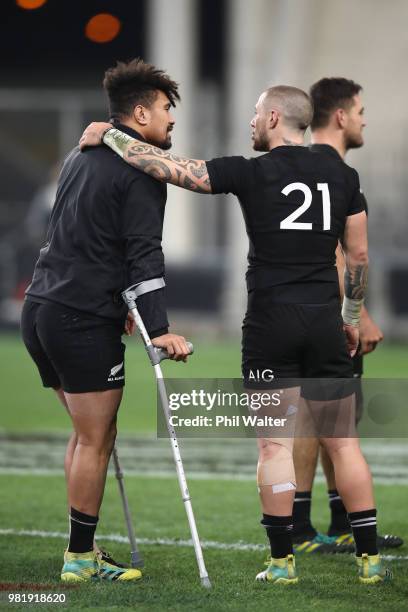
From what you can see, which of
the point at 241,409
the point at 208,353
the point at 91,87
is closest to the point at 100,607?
the point at 241,409

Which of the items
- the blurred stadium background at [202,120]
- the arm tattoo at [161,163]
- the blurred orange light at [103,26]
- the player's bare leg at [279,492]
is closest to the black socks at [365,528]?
the player's bare leg at [279,492]

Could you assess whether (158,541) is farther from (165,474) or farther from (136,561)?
(165,474)

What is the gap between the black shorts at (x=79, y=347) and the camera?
5547 millimetres

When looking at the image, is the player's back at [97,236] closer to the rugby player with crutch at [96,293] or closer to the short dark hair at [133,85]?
the rugby player with crutch at [96,293]

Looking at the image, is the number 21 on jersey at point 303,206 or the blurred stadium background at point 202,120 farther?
the blurred stadium background at point 202,120

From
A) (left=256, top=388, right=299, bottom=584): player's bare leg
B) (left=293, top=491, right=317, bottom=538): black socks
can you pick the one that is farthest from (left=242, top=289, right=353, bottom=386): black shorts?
(left=293, top=491, right=317, bottom=538): black socks

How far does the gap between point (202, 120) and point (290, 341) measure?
17258mm

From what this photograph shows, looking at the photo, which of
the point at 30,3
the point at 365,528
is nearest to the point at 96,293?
the point at 365,528

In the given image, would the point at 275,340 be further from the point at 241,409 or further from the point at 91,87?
the point at 91,87

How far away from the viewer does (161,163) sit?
5508 millimetres

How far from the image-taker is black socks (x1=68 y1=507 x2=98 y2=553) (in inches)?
223

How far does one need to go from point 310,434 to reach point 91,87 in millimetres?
23764

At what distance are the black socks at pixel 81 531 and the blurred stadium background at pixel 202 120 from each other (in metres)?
6.57

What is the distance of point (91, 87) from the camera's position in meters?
29.1
